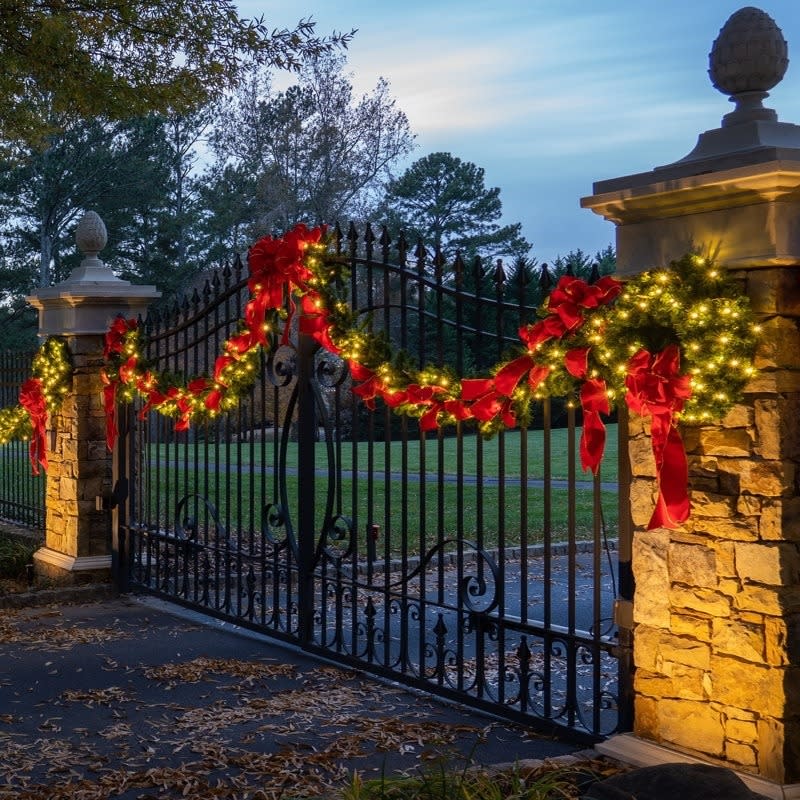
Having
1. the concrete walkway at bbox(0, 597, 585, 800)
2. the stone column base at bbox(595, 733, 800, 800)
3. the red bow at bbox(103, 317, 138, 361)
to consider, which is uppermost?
the red bow at bbox(103, 317, 138, 361)

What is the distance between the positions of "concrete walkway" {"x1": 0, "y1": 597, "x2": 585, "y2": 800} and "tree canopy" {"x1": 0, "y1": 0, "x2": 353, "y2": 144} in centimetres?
594

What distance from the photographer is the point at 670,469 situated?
422 cm

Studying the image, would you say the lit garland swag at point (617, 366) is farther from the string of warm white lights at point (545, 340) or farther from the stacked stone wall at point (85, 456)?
the stacked stone wall at point (85, 456)

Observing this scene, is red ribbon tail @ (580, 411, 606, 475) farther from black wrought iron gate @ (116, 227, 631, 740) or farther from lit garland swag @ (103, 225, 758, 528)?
black wrought iron gate @ (116, 227, 631, 740)

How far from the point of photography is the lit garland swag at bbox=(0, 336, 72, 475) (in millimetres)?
9414

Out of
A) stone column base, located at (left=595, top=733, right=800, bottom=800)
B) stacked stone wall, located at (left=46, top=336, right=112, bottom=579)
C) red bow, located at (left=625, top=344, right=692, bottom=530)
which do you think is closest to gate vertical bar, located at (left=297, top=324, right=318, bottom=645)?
stone column base, located at (left=595, top=733, right=800, bottom=800)

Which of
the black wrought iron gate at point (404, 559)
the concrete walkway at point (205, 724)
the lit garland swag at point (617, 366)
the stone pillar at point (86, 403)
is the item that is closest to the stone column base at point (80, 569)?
the stone pillar at point (86, 403)

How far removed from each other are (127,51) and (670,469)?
914cm

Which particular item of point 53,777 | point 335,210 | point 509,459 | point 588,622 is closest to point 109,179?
point 335,210

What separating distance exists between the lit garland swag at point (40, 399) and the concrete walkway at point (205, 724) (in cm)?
253

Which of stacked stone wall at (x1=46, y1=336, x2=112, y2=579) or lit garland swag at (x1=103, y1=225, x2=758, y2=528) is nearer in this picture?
lit garland swag at (x1=103, y1=225, x2=758, y2=528)

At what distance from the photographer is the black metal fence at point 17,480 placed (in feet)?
36.2

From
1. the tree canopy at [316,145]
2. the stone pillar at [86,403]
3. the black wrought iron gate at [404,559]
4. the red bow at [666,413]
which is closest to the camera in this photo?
the red bow at [666,413]

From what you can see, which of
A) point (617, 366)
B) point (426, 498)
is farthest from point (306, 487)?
point (426, 498)
